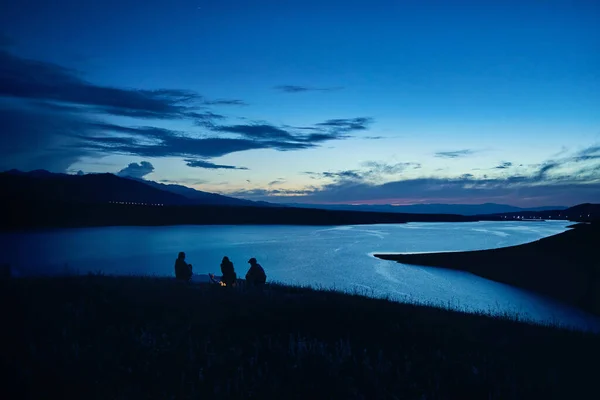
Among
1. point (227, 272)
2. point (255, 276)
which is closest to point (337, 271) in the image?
point (227, 272)

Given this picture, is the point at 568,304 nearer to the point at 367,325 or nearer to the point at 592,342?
the point at 592,342

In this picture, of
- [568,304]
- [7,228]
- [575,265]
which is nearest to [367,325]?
[568,304]

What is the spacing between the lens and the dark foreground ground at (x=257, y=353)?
15.4ft

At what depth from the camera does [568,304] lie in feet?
98.0

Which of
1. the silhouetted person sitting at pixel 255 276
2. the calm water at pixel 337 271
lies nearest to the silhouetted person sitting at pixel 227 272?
the silhouetted person sitting at pixel 255 276

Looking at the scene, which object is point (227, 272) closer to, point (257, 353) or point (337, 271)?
point (257, 353)

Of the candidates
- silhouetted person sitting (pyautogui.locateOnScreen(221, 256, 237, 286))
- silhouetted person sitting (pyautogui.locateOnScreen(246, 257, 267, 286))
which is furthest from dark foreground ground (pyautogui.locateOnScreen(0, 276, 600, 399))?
silhouetted person sitting (pyautogui.locateOnScreen(221, 256, 237, 286))

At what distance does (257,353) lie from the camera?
5742mm

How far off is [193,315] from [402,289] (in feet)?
104

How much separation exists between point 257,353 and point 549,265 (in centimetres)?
4422

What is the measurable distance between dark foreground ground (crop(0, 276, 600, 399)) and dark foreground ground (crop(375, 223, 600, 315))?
84.6ft

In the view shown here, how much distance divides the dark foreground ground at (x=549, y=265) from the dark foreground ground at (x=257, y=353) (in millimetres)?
25799

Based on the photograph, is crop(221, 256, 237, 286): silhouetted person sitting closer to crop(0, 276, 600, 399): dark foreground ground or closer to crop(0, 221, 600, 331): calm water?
crop(0, 221, 600, 331): calm water

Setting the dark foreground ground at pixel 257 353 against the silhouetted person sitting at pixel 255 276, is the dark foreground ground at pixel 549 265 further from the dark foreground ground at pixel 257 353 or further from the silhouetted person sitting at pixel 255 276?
the dark foreground ground at pixel 257 353
